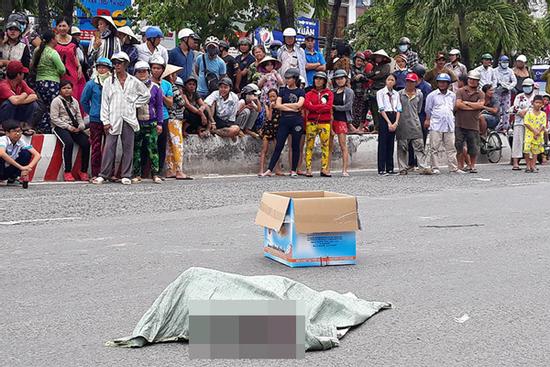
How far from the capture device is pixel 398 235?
33.6ft

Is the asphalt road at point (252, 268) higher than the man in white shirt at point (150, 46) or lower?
lower

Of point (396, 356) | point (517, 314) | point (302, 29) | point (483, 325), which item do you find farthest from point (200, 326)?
point (302, 29)

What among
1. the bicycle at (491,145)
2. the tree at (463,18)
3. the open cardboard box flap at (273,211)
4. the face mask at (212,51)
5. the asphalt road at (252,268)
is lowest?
the asphalt road at (252,268)

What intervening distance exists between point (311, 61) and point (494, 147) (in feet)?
17.6

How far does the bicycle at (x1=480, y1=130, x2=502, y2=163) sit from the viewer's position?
2272 centimetres

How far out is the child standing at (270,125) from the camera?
18109mm

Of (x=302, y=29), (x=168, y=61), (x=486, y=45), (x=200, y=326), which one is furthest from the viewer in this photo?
(x=302, y=29)

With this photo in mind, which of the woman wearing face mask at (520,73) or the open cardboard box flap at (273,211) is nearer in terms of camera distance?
the open cardboard box flap at (273,211)

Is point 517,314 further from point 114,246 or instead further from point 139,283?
point 114,246

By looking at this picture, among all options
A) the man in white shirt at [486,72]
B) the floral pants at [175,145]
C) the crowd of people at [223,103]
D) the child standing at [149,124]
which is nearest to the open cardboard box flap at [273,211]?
the crowd of people at [223,103]

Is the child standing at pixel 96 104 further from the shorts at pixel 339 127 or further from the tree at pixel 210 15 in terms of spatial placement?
the tree at pixel 210 15

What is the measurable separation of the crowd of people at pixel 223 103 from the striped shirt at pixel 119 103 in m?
0.02

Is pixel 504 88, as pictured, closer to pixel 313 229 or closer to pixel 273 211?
pixel 273 211

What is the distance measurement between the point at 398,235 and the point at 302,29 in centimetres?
3804
